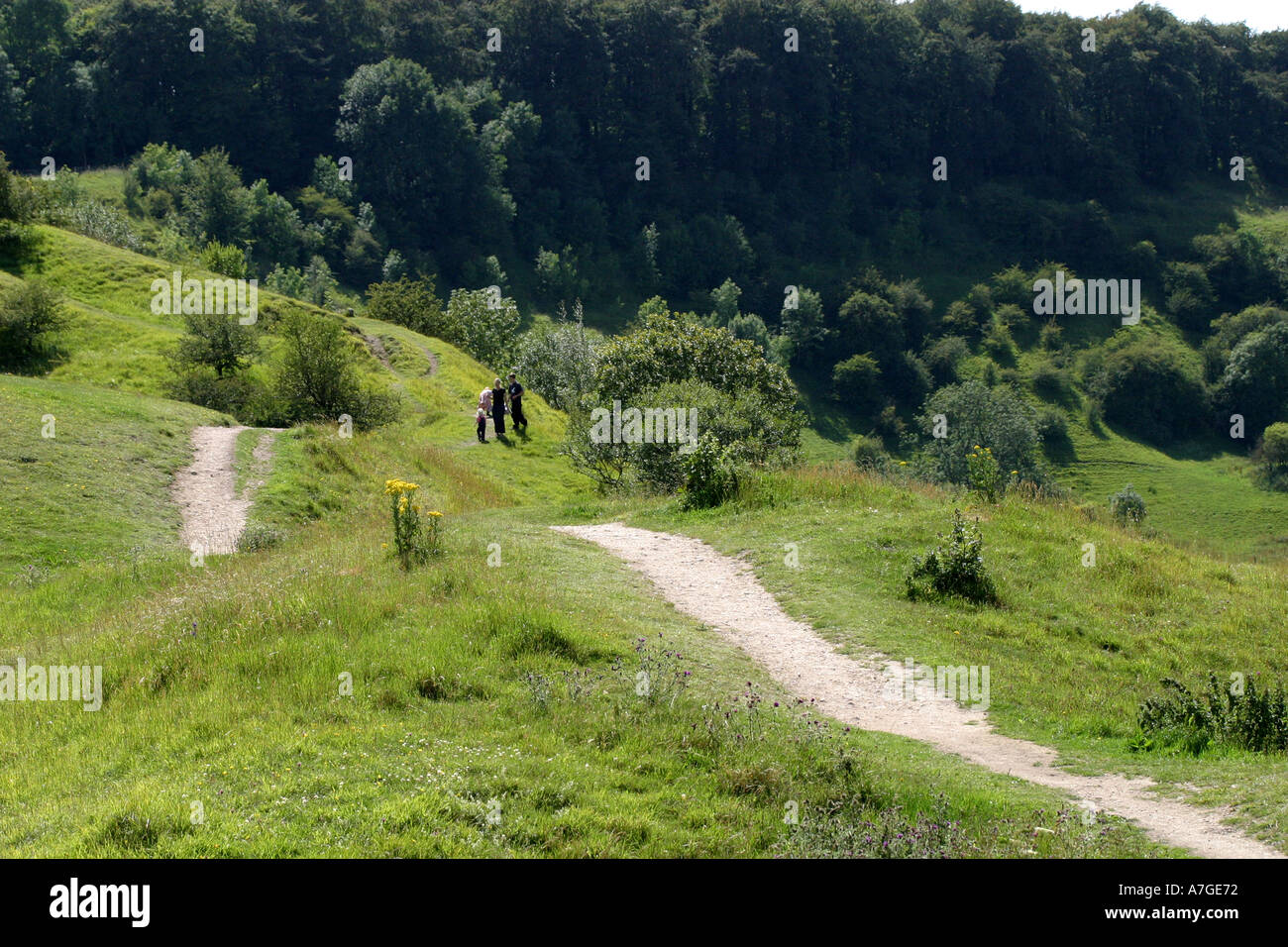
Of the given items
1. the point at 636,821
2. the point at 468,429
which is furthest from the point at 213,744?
the point at 468,429

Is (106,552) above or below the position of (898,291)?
below

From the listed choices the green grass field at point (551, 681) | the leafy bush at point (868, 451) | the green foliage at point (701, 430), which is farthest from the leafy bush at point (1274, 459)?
the green grass field at point (551, 681)

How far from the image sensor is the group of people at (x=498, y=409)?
36.0m

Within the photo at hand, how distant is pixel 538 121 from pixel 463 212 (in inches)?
660

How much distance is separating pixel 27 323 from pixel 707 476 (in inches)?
1102

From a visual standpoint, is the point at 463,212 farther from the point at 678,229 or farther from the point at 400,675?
the point at 400,675

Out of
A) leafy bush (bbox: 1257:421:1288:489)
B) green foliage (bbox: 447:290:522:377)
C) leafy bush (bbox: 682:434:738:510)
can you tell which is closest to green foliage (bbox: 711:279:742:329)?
green foliage (bbox: 447:290:522:377)

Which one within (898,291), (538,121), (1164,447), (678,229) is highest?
(538,121)

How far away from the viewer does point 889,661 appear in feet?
38.5

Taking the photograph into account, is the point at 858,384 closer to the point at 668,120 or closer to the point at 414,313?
the point at 414,313

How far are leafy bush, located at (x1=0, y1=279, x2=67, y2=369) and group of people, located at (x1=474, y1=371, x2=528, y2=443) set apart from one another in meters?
15.1

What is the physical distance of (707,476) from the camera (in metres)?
20.0

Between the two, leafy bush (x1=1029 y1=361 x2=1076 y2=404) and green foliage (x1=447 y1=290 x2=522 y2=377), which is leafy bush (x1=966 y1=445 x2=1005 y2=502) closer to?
green foliage (x1=447 y1=290 x2=522 y2=377)
